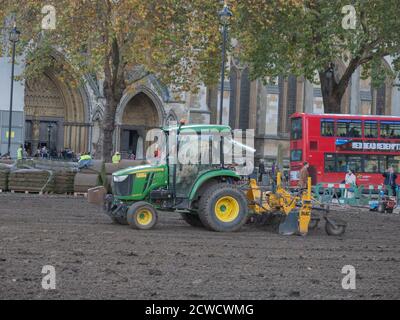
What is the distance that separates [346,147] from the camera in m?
41.9

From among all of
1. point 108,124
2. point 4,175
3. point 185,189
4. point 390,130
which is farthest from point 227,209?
point 390,130

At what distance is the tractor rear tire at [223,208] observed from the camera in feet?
60.1

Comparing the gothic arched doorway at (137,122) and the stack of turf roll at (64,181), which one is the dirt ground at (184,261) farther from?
the gothic arched doorway at (137,122)

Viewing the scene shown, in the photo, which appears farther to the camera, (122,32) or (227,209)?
(122,32)

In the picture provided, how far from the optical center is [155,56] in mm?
32938

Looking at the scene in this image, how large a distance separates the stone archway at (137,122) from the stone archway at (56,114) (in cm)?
251

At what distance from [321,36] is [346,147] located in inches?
271

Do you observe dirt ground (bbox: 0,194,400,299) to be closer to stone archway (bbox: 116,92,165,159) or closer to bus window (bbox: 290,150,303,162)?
bus window (bbox: 290,150,303,162)

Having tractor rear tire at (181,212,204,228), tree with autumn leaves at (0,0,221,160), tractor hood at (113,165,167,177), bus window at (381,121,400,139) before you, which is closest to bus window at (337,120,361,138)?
bus window at (381,121,400,139)

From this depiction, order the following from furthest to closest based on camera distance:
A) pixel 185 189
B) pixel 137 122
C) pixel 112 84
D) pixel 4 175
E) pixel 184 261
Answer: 1. pixel 137 122
2. pixel 112 84
3. pixel 4 175
4. pixel 185 189
5. pixel 184 261

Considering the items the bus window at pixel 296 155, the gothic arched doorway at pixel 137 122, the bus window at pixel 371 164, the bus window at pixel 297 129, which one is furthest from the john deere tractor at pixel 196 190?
the gothic arched doorway at pixel 137 122

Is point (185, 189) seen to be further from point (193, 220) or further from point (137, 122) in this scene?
point (137, 122)

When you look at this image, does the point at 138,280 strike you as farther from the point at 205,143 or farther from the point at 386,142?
the point at 386,142

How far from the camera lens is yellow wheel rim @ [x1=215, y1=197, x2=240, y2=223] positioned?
60.6ft
